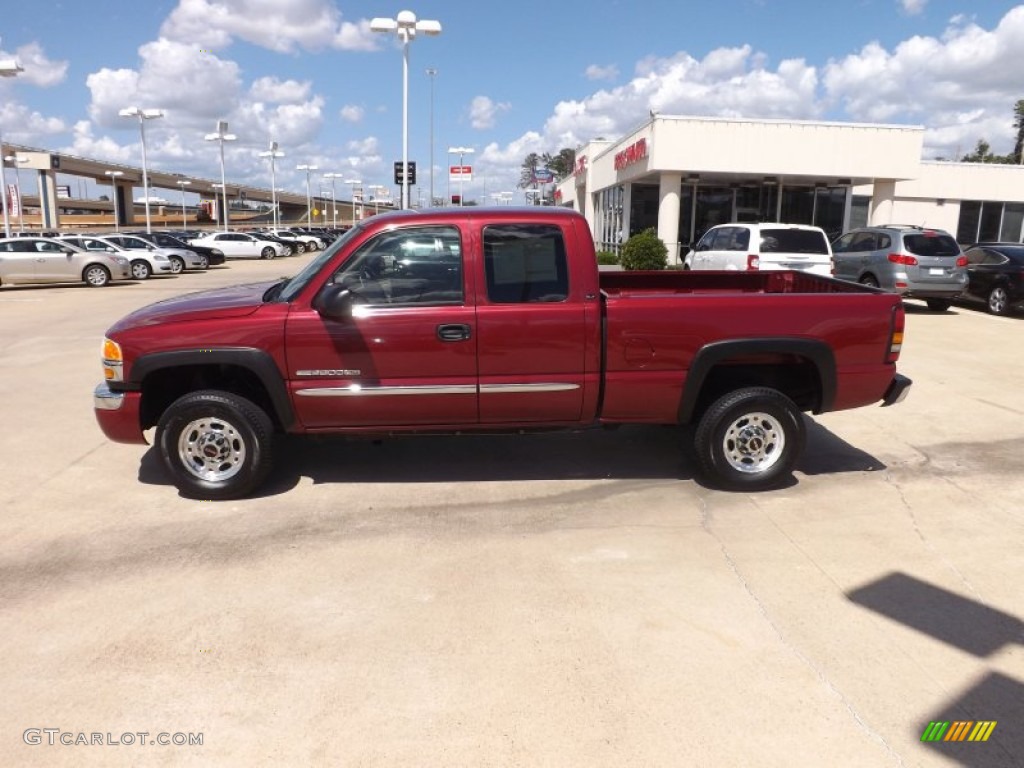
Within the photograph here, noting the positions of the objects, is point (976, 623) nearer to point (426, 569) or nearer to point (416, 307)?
point (426, 569)

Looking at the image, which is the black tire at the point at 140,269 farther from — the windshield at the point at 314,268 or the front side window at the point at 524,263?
the front side window at the point at 524,263

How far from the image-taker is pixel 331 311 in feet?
15.7

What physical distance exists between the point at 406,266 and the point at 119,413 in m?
2.15

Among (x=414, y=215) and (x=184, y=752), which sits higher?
(x=414, y=215)

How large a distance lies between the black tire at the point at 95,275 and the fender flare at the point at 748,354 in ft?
74.4

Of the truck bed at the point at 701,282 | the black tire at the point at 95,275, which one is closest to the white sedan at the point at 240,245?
the black tire at the point at 95,275

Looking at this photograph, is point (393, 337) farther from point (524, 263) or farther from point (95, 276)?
point (95, 276)

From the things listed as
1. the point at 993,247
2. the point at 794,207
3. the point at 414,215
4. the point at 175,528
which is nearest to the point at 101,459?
the point at 175,528

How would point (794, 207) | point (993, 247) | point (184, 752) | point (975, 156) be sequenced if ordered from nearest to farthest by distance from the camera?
point (184, 752)
point (993, 247)
point (794, 207)
point (975, 156)

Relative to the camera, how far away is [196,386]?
543 centimetres

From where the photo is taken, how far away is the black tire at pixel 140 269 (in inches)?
1030

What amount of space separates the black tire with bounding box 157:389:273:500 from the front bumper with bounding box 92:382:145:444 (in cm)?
18

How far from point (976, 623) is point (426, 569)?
2.76 metres
